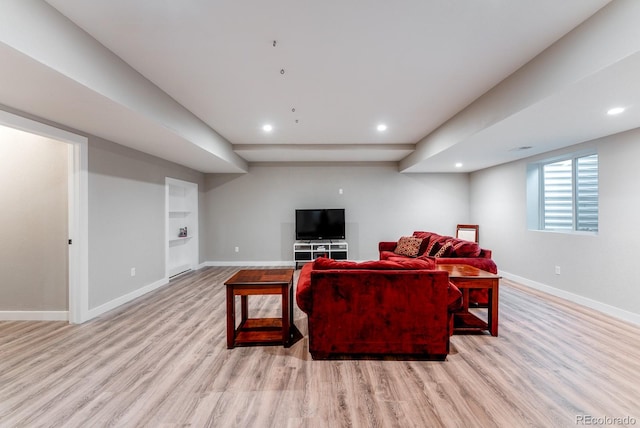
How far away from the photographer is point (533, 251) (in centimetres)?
Answer: 449

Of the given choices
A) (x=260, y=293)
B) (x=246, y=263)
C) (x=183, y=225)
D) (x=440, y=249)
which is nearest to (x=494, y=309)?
(x=440, y=249)

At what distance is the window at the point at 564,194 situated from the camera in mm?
3725

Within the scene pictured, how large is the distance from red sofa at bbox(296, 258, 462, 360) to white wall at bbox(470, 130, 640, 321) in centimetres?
272

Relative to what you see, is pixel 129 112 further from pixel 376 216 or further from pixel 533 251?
pixel 533 251

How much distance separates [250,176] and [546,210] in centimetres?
602

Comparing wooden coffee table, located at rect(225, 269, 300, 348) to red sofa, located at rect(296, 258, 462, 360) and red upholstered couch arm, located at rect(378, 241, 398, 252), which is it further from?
red upholstered couch arm, located at rect(378, 241, 398, 252)

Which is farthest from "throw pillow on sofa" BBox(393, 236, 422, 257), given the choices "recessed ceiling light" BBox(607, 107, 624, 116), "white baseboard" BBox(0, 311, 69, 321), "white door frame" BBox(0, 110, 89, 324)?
"white baseboard" BBox(0, 311, 69, 321)

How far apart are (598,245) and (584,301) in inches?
31.3

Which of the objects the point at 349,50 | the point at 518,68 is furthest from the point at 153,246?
the point at 518,68

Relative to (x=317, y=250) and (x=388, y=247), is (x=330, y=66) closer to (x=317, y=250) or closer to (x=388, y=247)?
(x=388, y=247)

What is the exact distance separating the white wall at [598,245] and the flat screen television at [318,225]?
3.43m

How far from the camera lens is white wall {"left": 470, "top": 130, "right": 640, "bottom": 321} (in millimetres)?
3088

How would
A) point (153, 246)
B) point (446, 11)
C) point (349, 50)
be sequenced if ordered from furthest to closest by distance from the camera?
point (153, 246) < point (349, 50) < point (446, 11)

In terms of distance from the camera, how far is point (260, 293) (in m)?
2.42
